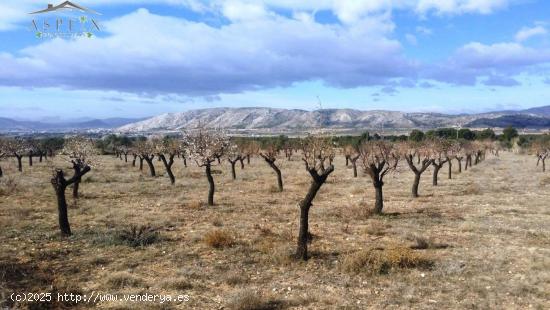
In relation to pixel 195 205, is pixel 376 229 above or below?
below

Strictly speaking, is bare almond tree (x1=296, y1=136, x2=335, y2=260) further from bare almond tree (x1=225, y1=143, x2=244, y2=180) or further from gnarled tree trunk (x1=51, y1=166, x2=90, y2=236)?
bare almond tree (x1=225, y1=143, x2=244, y2=180)

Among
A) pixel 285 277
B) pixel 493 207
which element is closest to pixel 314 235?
pixel 285 277

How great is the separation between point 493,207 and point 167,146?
148 ft

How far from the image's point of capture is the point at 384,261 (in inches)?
596

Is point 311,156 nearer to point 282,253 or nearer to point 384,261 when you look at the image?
point 282,253

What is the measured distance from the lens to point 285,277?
567 inches

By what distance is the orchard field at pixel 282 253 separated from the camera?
12758 mm

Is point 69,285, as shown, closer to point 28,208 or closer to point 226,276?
point 226,276

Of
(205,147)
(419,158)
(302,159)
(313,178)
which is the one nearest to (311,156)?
(313,178)

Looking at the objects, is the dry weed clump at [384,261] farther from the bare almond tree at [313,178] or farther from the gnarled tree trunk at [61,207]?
the gnarled tree trunk at [61,207]

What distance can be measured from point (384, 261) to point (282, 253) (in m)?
3.73

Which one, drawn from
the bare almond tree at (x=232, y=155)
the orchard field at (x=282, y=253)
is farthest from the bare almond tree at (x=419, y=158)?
the bare almond tree at (x=232, y=155)

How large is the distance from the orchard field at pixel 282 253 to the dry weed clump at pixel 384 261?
4cm

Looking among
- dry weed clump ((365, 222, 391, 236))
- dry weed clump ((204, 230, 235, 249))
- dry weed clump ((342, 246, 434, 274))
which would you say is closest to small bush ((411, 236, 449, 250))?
dry weed clump ((342, 246, 434, 274))
